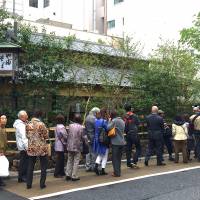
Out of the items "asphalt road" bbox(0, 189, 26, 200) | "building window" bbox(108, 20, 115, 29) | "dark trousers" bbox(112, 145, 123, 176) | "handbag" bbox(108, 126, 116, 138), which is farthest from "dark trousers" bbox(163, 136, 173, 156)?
"building window" bbox(108, 20, 115, 29)

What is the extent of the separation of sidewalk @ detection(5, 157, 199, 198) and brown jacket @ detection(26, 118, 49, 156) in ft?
2.87

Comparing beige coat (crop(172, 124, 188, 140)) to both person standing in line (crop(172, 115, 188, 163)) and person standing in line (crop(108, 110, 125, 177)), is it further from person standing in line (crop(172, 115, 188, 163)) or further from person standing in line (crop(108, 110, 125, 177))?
person standing in line (crop(108, 110, 125, 177))

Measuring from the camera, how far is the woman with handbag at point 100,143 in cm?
1127

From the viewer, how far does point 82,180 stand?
1082 centimetres

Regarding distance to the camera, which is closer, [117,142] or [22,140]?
[22,140]

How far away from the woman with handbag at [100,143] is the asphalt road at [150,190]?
1267 mm

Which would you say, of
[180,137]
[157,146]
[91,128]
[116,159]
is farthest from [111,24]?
[116,159]

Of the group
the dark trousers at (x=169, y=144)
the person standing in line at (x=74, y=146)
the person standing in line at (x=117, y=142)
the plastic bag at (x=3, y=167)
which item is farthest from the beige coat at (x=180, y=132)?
the plastic bag at (x=3, y=167)

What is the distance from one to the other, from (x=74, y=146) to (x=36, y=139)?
1.25 metres

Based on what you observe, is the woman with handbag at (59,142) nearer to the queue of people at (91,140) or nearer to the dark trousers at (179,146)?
the queue of people at (91,140)

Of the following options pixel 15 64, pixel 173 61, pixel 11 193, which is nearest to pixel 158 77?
pixel 173 61

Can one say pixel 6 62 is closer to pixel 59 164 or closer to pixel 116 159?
pixel 59 164

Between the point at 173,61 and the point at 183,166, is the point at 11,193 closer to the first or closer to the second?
the point at 183,166

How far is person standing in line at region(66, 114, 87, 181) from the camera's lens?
1066 cm
